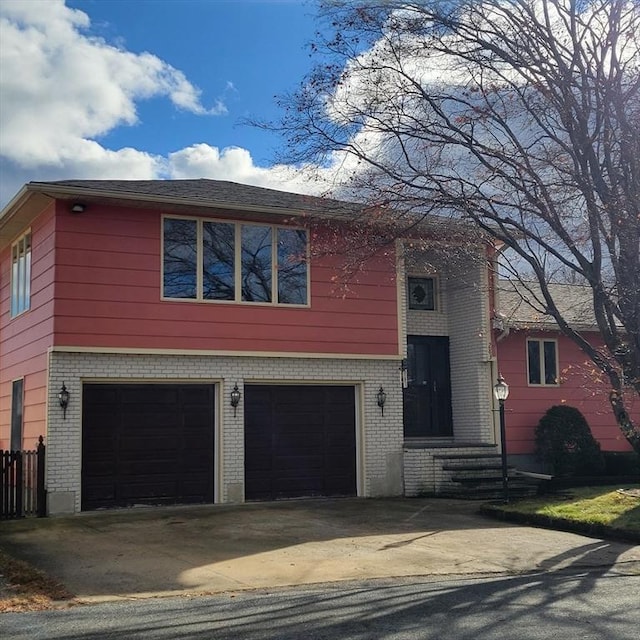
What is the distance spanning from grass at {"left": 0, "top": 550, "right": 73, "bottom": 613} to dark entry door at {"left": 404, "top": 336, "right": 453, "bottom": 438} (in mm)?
10276

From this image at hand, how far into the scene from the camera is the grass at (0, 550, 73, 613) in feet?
24.0

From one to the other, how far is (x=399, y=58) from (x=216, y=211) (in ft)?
15.2

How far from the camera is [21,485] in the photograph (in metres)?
13.2

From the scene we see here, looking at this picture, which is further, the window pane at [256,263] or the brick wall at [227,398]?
the window pane at [256,263]

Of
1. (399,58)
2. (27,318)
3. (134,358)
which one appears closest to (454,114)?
(399,58)

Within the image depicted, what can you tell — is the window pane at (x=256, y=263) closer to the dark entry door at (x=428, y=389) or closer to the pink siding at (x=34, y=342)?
the pink siding at (x=34, y=342)

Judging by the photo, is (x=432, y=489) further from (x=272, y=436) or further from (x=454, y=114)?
(x=454, y=114)

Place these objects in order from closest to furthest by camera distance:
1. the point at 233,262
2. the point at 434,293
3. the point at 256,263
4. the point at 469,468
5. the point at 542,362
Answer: the point at 233,262, the point at 256,263, the point at 469,468, the point at 434,293, the point at 542,362

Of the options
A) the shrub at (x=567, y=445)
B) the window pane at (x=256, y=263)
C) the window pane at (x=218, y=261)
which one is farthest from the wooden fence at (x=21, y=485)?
the shrub at (x=567, y=445)

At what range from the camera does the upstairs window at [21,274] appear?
51.2 feet

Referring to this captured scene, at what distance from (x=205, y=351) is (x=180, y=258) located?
1.74m

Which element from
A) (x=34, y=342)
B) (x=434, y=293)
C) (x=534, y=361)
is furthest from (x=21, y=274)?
(x=534, y=361)

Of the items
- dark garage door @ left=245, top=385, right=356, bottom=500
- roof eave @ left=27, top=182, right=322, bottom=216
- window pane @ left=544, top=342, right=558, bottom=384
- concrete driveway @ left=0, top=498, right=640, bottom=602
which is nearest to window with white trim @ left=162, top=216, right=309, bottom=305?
roof eave @ left=27, top=182, right=322, bottom=216

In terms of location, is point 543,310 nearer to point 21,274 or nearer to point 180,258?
point 180,258
